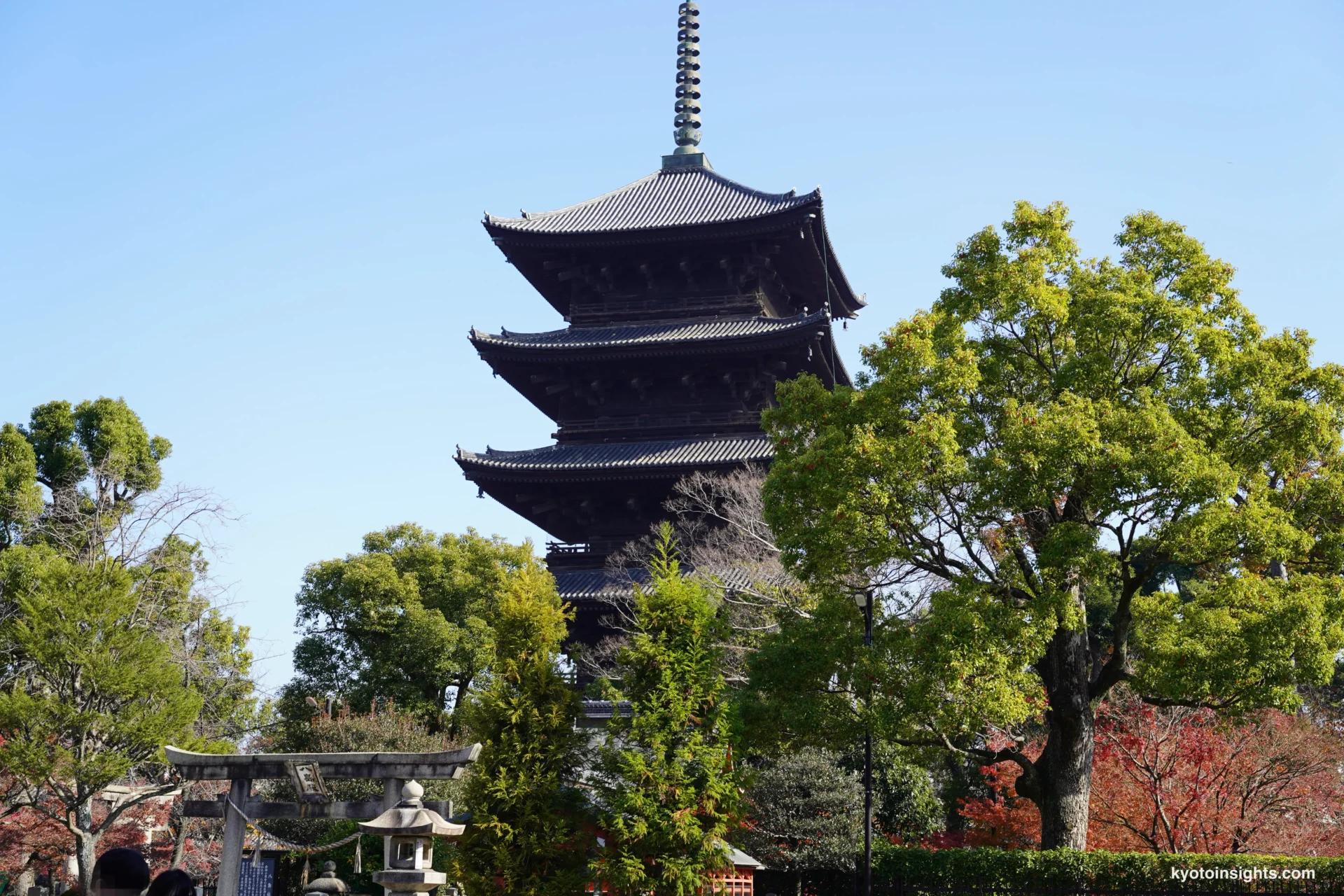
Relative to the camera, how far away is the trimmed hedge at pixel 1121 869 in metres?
13.8

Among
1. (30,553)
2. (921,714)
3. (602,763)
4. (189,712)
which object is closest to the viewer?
(921,714)

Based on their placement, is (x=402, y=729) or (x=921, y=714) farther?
(x=402, y=729)

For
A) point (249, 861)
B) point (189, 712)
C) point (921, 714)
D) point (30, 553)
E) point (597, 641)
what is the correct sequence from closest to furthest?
point (921, 714) < point (249, 861) < point (189, 712) < point (30, 553) < point (597, 641)

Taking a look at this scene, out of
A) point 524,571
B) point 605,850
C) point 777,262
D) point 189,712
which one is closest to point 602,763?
point 605,850

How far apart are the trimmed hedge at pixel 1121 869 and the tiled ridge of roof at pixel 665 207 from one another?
1780cm

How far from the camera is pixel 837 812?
18906 millimetres

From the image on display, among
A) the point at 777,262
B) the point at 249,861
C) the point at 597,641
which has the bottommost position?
the point at 249,861

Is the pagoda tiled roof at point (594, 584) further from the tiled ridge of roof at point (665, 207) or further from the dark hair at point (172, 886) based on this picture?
the dark hair at point (172, 886)

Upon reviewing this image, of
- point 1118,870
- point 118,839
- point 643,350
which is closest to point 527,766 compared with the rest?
point 1118,870

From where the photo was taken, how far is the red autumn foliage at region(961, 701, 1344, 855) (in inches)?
749

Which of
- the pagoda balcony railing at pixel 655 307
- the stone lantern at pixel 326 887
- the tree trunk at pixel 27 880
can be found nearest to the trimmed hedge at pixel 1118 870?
A: the stone lantern at pixel 326 887

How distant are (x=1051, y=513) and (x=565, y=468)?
15.5m

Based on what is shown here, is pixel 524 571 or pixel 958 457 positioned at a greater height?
pixel 958 457

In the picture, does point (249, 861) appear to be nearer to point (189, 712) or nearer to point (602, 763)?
point (189, 712)
